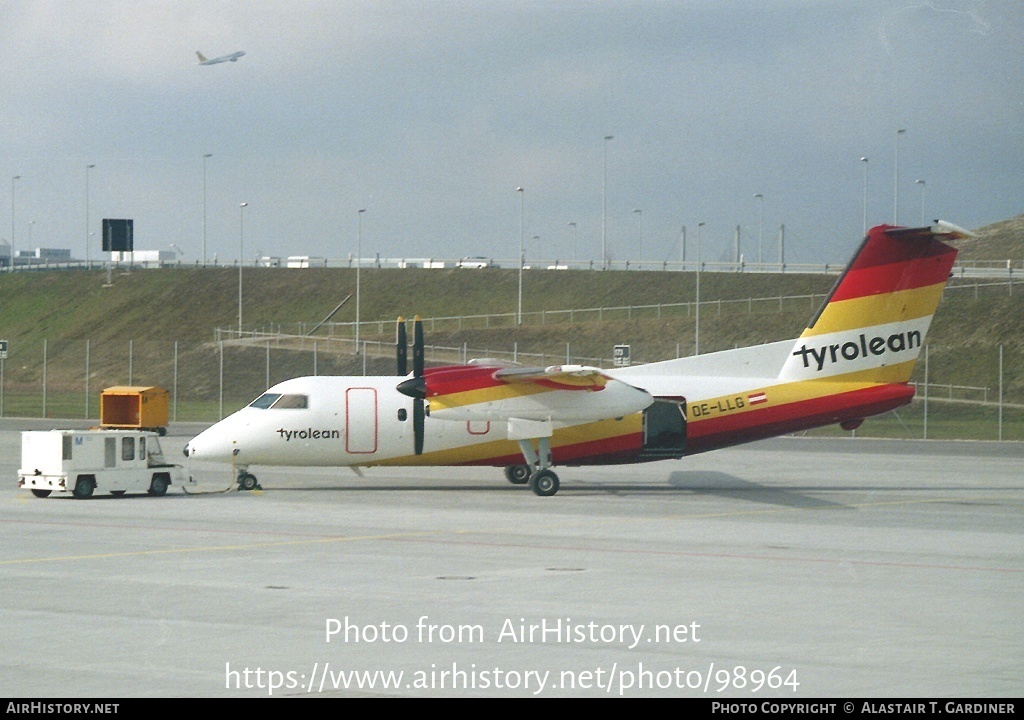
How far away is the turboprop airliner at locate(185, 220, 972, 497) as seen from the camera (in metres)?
28.6

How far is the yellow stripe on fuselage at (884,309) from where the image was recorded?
28828 millimetres

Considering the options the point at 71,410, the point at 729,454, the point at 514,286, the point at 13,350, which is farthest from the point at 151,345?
the point at 729,454

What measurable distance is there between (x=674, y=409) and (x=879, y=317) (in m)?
5.58

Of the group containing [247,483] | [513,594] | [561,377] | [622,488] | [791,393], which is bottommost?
[622,488]

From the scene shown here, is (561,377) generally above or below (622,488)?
above

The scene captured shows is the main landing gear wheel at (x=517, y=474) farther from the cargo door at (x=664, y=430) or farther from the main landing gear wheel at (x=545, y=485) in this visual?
the cargo door at (x=664, y=430)

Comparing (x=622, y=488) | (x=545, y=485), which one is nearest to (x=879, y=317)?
(x=622, y=488)

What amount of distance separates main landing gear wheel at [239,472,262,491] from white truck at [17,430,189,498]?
1.81 m

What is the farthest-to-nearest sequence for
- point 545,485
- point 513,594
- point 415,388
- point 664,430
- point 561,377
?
point 664,430 < point 545,485 < point 415,388 < point 561,377 < point 513,594

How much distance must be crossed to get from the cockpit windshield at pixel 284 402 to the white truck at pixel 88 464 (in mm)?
2798

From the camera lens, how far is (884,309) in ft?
94.8

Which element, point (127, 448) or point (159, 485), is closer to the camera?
point (127, 448)

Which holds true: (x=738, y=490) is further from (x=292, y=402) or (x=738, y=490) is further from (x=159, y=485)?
(x=159, y=485)

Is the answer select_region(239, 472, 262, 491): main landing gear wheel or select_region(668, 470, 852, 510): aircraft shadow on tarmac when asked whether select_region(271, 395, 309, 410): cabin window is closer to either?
select_region(239, 472, 262, 491): main landing gear wheel
